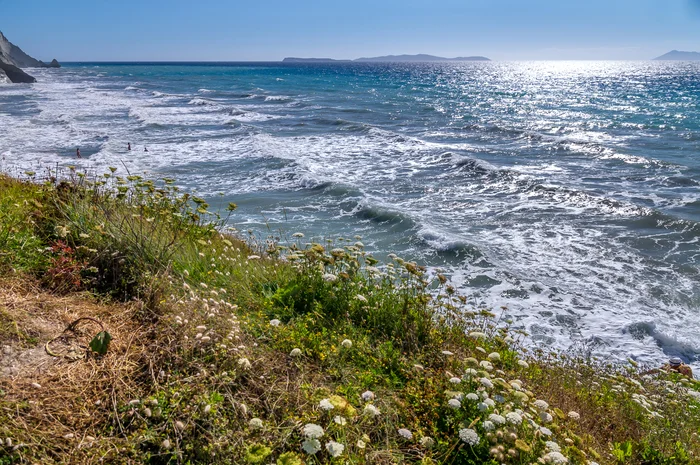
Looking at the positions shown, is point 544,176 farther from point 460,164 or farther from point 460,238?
point 460,238

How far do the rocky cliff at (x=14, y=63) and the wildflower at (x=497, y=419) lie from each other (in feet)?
262

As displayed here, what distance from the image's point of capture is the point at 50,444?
2711 millimetres

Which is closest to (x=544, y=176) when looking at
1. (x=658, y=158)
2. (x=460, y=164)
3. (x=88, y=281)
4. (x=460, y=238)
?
(x=460, y=164)

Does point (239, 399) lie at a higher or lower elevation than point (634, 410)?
higher

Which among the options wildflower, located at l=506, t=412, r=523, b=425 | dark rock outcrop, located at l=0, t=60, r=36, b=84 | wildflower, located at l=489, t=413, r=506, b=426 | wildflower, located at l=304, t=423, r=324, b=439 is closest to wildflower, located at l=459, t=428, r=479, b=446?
wildflower, located at l=489, t=413, r=506, b=426

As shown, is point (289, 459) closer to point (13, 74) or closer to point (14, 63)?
point (13, 74)

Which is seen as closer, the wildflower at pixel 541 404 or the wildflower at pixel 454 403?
the wildflower at pixel 454 403

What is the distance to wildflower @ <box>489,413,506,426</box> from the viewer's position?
9.68 ft

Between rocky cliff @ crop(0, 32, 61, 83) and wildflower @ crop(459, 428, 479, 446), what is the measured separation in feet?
261

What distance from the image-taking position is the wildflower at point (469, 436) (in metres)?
2.89

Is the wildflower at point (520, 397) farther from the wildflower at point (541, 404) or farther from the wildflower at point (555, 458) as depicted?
the wildflower at point (555, 458)

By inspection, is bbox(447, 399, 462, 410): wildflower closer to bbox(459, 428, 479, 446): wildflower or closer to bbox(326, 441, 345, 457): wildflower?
bbox(459, 428, 479, 446): wildflower

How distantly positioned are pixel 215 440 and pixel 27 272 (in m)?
3.02

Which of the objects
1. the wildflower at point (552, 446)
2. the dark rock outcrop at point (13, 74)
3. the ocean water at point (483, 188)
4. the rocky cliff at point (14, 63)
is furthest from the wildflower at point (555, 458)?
the dark rock outcrop at point (13, 74)
